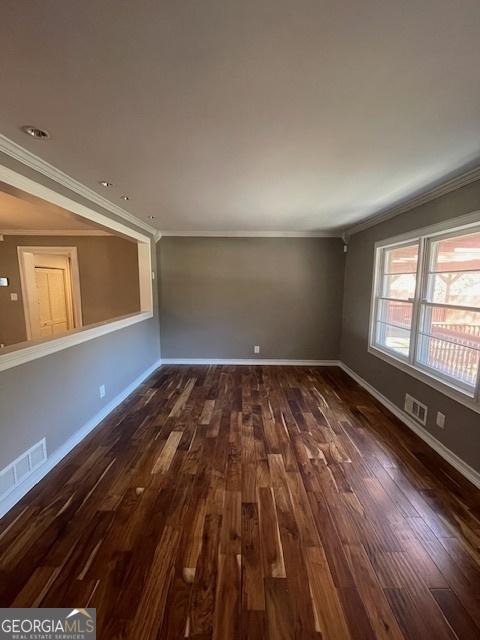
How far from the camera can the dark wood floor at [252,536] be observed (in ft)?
4.00

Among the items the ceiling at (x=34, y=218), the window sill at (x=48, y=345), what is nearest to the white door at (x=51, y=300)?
the ceiling at (x=34, y=218)

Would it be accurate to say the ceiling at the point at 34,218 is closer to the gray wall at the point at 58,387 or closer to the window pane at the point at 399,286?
the gray wall at the point at 58,387

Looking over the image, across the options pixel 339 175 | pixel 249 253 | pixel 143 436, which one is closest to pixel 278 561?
pixel 143 436

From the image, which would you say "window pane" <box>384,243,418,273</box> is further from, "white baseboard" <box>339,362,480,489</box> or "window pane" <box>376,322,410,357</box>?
"white baseboard" <box>339,362,480,489</box>

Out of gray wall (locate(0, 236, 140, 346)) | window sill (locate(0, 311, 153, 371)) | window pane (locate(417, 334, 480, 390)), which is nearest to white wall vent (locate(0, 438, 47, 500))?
window sill (locate(0, 311, 153, 371))

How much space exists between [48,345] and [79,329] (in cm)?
58

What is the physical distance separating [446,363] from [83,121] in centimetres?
336

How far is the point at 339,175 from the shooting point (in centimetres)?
224

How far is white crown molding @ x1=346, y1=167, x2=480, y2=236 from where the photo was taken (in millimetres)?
2143

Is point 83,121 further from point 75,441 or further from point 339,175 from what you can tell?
point 75,441

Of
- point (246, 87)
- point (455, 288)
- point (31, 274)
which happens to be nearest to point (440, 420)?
point (455, 288)

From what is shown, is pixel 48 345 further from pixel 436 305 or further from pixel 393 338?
pixel 393 338

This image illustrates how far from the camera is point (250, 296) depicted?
4887 millimetres

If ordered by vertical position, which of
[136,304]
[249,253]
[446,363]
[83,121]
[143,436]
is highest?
[83,121]
